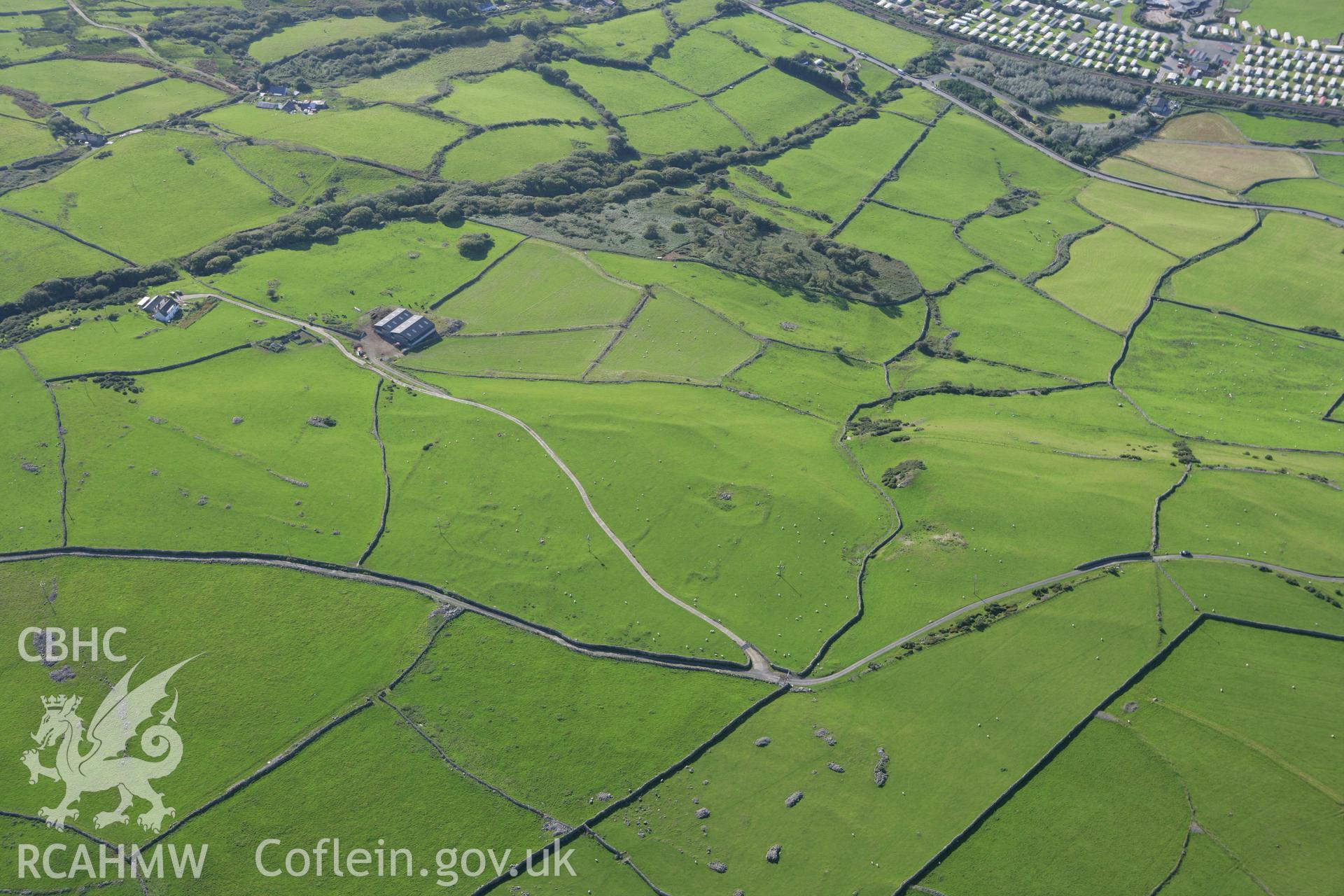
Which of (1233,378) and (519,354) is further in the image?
(1233,378)

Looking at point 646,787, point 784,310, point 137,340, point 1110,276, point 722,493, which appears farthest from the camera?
point 1110,276

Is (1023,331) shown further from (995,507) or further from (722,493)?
(722,493)

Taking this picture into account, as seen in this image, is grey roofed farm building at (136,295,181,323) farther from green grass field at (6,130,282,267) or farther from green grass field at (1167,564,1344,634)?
green grass field at (1167,564,1344,634)

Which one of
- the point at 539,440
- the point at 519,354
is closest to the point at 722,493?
the point at 539,440

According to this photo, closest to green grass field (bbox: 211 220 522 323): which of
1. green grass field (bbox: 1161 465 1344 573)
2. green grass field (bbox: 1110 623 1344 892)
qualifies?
green grass field (bbox: 1161 465 1344 573)

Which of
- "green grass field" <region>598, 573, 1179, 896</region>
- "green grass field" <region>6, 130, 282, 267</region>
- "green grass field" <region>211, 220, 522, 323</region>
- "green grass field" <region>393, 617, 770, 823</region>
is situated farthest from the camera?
"green grass field" <region>6, 130, 282, 267</region>

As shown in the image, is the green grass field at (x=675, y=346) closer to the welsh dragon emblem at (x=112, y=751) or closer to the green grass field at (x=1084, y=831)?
the welsh dragon emblem at (x=112, y=751)

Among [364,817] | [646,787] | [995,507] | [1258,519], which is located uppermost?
[1258,519]
